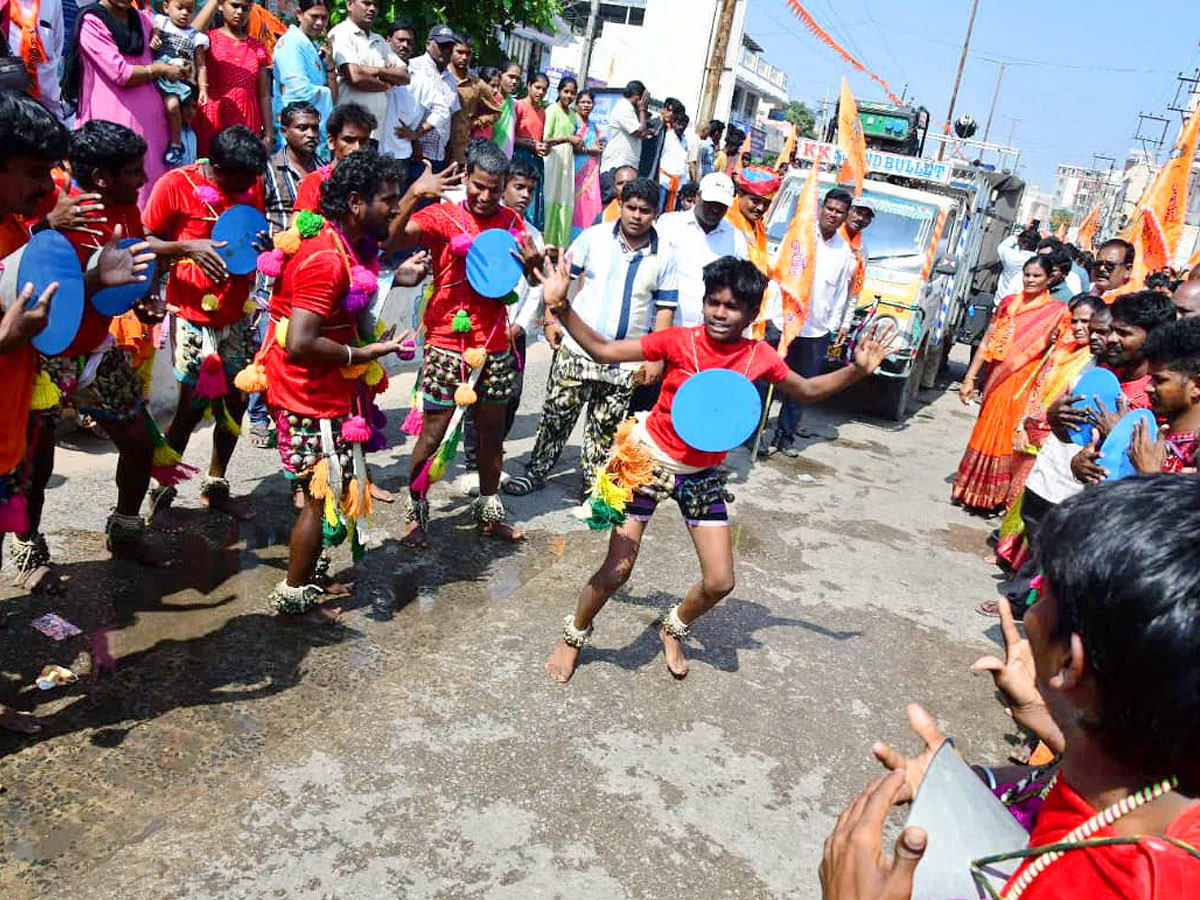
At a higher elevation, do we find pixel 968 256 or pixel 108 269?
pixel 968 256

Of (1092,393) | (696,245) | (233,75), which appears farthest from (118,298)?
(1092,393)

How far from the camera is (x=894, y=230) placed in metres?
9.40

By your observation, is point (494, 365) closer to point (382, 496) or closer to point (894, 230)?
point (382, 496)

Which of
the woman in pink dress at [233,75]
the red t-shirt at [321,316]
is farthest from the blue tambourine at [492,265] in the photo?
the woman in pink dress at [233,75]

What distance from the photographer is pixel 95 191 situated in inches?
137

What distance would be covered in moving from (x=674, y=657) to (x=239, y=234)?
2623 millimetres

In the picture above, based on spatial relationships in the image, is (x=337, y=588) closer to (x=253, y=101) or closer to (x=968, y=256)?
(x=253, y=101)

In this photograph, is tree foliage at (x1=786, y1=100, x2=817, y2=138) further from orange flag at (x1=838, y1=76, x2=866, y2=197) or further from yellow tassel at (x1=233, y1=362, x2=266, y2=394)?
yellow tassel at (x1=233, y1=362, x2=266, y2=394)

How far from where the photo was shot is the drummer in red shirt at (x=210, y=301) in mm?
4004

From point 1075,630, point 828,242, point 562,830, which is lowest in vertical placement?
point 562,830

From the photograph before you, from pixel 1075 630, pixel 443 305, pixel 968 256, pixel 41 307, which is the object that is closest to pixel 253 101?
pixel 443 305

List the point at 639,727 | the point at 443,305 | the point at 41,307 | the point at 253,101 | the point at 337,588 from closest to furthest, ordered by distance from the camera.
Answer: the point at 41,307 < the point at 639,727 < the point at 337,588 < the point at 443,305 < the point at 253,101

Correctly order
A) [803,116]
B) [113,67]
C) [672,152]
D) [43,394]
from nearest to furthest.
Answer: [43,394] → [113,67] → [672,152] → [803,116]

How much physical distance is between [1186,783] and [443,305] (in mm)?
3899
